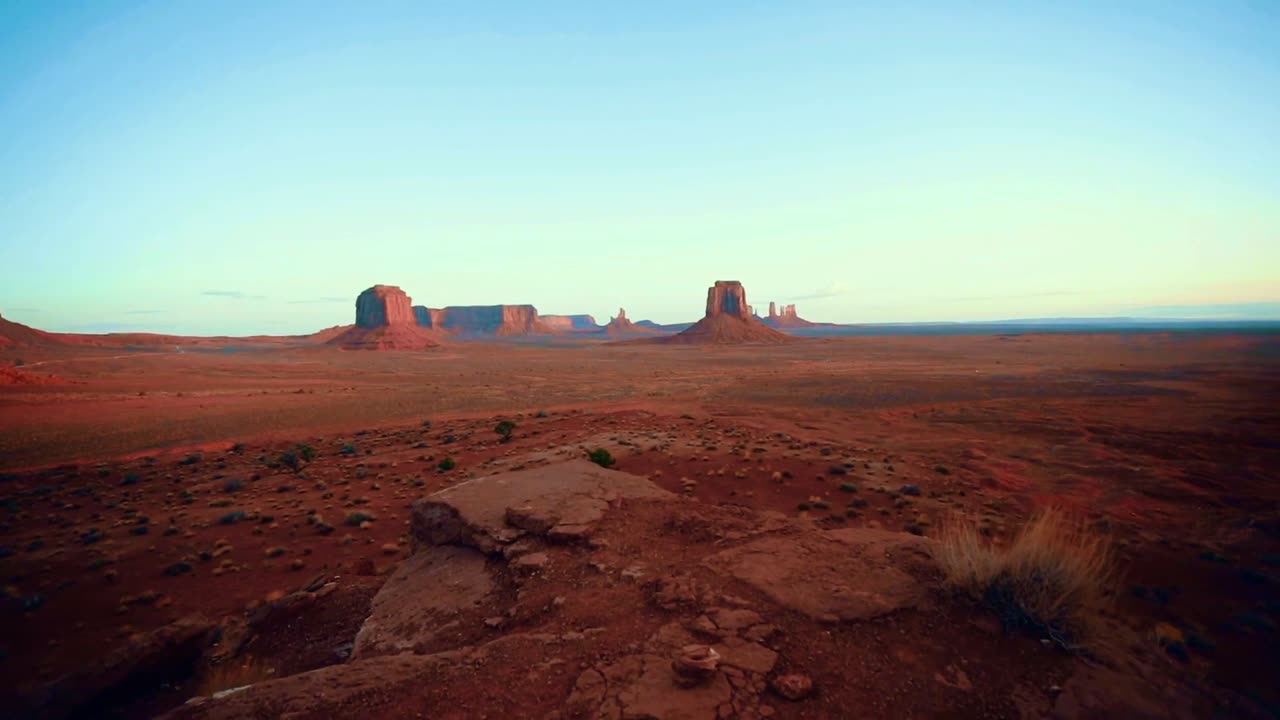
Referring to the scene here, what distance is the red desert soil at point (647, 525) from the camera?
172 inches

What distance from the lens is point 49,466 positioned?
661 inches

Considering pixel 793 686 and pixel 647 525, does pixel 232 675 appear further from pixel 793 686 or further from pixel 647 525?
pixel 793 686

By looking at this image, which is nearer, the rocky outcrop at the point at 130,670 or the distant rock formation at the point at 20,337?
the rocky outcrop at the point at 130,670

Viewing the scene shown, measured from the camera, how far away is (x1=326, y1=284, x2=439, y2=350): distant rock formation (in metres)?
105

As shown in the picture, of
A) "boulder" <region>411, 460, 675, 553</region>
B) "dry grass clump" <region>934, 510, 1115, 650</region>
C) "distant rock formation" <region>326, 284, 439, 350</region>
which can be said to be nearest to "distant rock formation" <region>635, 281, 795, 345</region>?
"distant rock formation" <region>326, 284, 439, 350</region>

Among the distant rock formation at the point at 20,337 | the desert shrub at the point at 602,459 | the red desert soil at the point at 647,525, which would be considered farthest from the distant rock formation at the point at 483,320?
the desert shrub at the point at 602,459

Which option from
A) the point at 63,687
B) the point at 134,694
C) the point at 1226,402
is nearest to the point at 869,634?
the point at 134,694

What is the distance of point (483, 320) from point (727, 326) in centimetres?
10623

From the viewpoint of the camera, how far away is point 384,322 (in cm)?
11475

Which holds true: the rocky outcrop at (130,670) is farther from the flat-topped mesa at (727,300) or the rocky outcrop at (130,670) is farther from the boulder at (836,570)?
the flat-topped mesa at (727,300)

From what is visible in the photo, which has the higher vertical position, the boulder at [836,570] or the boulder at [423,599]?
the boulder at [836,570]

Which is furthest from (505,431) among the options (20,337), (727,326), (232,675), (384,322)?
(384,322)

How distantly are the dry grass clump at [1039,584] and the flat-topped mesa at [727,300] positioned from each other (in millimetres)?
113878

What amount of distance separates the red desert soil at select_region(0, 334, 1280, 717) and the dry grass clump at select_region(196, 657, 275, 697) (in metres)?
0.13
